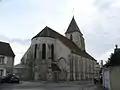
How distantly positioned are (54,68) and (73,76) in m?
6.77

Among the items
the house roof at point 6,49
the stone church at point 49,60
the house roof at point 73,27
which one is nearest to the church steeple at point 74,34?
the house roof at point 73,27

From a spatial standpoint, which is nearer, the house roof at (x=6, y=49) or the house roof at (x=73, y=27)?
the house roof at (x=6, y=49)

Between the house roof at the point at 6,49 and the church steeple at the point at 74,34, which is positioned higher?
the church steeple at the point at 74,34

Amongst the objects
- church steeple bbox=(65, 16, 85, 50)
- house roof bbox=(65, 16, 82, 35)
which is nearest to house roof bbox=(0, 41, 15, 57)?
church steeple bbox=(65, 16, 85, 50)

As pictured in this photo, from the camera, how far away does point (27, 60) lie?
51812mm

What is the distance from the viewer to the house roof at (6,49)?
45.6 m

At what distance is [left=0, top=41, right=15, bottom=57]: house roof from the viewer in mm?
45575

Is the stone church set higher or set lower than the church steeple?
lower

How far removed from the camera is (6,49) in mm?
47281

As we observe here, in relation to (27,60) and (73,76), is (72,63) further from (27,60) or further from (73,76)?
(27,60)

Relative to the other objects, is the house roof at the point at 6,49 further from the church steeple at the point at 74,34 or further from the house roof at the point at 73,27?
the house roof at the point at 73,27

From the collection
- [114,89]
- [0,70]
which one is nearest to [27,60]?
[0,70]

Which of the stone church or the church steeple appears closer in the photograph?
the stone church

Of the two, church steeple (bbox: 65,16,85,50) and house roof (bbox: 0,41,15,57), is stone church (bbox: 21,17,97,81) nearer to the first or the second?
house roof (bbox: 0,41,15,57)
